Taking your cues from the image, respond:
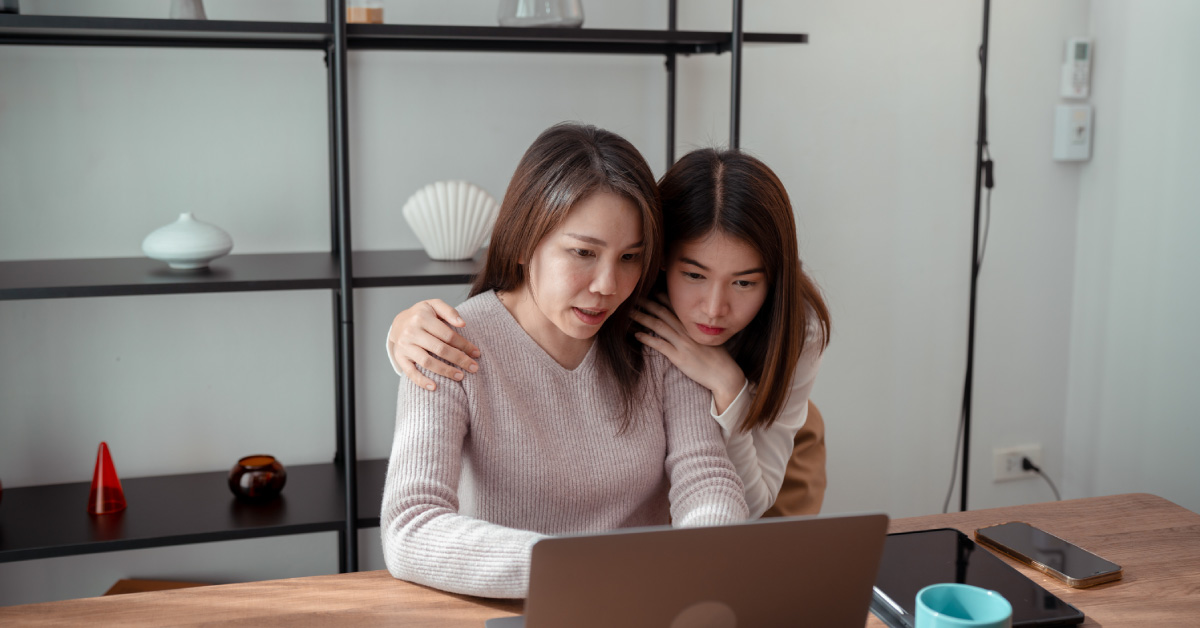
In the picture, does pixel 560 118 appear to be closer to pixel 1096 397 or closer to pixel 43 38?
pixel 43 38

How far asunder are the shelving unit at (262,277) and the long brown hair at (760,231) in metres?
0.55

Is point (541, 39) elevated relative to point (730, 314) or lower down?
elevated

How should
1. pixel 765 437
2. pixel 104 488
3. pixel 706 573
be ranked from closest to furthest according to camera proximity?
pixel 706 573 → pixel 765 437 → pixel 104 488

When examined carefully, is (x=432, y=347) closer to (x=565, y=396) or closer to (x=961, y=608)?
(x=565, y=396)

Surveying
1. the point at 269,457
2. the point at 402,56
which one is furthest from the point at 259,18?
the point at 269,457

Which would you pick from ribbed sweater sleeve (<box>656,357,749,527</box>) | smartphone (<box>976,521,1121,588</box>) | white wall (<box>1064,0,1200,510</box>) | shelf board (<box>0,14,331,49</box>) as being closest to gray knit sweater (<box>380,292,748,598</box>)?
ribbed sweater sleeve (<box>656,357,749,527</box>)

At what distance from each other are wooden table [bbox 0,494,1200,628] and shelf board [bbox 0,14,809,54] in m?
0.96

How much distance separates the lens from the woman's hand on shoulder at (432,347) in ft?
3.90

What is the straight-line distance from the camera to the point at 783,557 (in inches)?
31.2

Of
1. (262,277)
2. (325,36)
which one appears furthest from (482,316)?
(325,36)

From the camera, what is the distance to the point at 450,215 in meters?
1.86

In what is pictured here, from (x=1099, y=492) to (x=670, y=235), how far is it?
1.80 meters

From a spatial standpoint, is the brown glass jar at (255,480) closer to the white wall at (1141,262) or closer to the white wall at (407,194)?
the white wall at (407,194)

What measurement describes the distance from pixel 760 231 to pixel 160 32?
3.72 feet
